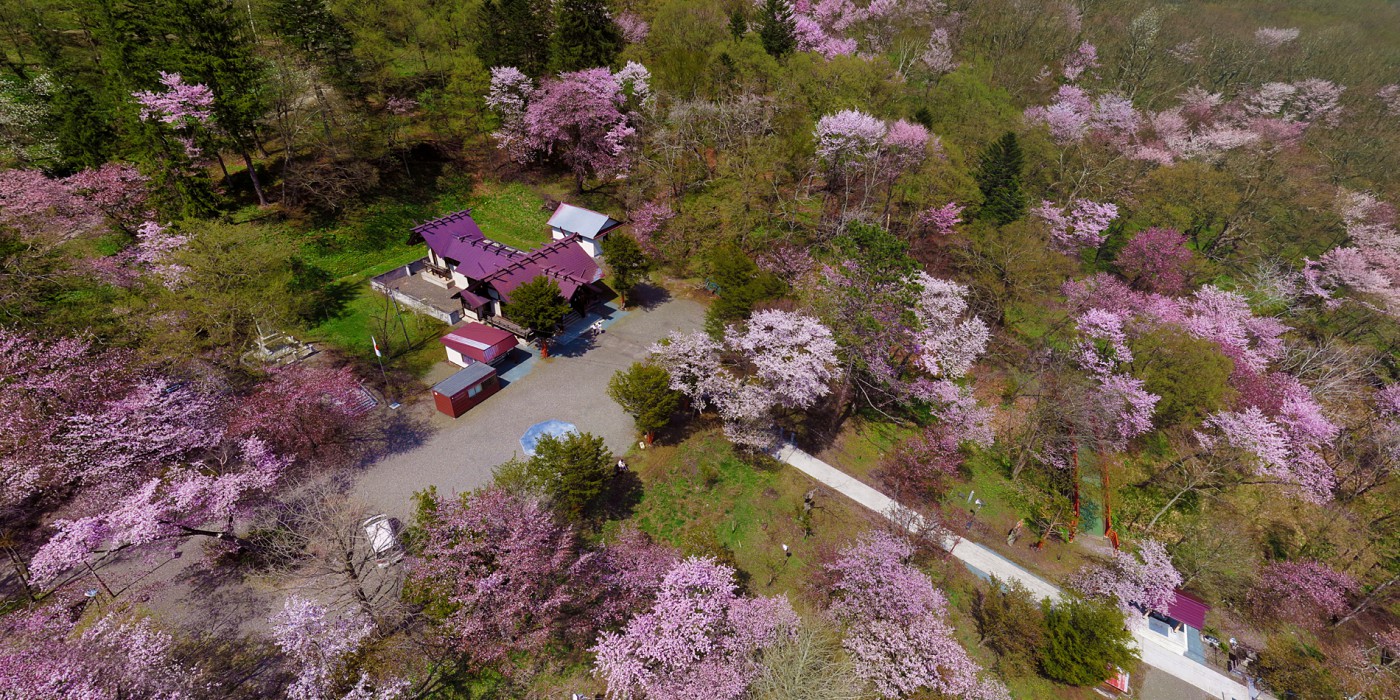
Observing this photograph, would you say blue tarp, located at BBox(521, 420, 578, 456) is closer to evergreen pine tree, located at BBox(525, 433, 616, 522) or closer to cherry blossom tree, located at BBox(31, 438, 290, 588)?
evergreen pine tree, located at BBox(525, 433, 616, 522)

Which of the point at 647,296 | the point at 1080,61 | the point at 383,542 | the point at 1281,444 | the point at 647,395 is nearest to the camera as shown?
the point at 383,542

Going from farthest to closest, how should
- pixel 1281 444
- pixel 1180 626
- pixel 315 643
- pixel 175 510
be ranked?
pixel 1281 444, pixel 1180 626, pixel 175 510, pixel 315 643

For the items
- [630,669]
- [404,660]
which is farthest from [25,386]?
[630,669]

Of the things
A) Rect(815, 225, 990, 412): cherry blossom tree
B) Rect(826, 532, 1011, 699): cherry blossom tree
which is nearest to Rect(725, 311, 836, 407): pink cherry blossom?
Rect(815, 225, 990, 412): cherry blossom tree

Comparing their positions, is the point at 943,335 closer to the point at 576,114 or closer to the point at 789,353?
the point at 789,353

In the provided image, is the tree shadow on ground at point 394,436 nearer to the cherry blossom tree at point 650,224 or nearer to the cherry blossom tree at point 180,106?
the cherry blossom tree at point 650,224

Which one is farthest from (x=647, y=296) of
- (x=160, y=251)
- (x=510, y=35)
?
→ (x=510, y=35)

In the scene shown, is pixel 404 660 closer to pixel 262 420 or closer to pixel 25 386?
pixel 262 420
